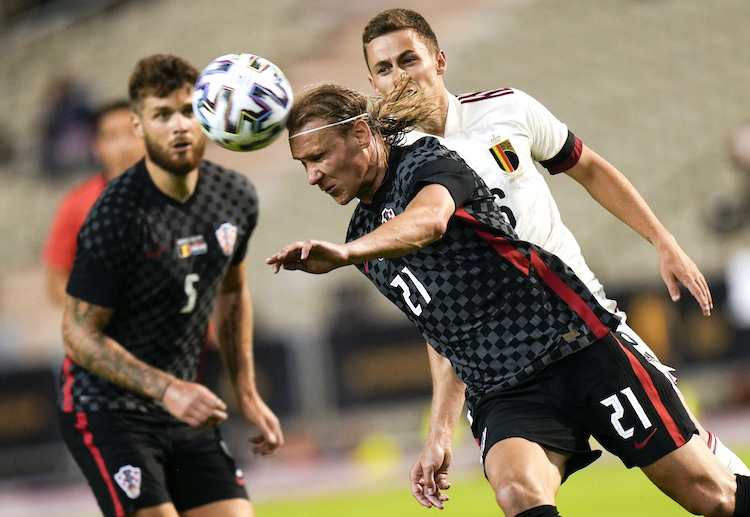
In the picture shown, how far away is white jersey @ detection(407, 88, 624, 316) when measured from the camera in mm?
4414

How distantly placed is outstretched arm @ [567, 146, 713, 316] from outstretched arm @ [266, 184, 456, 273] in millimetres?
1292

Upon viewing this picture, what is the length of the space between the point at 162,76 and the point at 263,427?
1.73 meters

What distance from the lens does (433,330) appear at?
4164mm

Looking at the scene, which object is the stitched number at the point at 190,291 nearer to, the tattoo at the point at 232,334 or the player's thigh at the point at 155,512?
the tattoo at the point at 232,334

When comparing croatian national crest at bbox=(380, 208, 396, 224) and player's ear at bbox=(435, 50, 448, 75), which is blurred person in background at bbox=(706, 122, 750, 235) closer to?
player's ear at bbox=(435, 50, 448, 75)

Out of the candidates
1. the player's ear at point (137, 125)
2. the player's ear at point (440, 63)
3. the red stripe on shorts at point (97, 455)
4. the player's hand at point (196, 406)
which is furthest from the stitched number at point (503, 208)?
the red stripe on shorts at point (97, 455)

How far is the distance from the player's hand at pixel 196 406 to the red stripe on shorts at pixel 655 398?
1.60m

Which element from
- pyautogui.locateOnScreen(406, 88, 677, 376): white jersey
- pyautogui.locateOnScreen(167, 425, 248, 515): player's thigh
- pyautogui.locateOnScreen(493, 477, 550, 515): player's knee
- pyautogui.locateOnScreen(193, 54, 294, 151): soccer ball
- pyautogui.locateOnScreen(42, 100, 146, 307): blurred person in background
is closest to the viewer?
pyautogui.locateOnScreen(493, 477, 550, 515): player's knee

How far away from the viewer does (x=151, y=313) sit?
4.93m

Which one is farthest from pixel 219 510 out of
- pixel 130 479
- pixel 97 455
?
pixel 97 455

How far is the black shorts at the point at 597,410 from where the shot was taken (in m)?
4.07

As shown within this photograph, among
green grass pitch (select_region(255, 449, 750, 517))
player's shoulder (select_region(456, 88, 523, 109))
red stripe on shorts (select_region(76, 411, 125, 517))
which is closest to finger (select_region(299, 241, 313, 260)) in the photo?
player's shoulder (select_region(456, 88, 523, 109))

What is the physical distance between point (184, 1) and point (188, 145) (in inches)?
611

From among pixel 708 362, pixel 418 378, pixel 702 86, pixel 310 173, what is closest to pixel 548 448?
pixel 310 173
